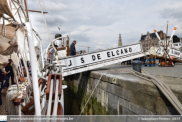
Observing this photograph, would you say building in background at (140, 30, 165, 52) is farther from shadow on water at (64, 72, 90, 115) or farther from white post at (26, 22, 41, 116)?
white post at (26, 22, 41, 116)

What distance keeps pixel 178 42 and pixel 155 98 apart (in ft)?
225

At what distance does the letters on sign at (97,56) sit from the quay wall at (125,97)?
774 millimetres

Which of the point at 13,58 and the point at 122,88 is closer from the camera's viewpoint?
the point at 122,88

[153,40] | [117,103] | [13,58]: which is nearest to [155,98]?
[117,103]

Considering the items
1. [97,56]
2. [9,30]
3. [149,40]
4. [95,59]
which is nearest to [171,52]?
[97,56]

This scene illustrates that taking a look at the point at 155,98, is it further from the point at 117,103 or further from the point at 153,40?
the point at 153,40

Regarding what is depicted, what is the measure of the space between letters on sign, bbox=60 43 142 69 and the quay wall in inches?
30.5

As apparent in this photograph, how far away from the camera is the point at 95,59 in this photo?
682cm

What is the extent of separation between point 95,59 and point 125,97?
334cm

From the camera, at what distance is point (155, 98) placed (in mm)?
2828

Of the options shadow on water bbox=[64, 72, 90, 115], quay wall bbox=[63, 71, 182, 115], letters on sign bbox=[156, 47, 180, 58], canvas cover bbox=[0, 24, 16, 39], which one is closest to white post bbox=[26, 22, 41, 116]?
canvas cover bbox=[0, 24, 16, 39]

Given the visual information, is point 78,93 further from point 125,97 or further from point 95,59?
point 125,97

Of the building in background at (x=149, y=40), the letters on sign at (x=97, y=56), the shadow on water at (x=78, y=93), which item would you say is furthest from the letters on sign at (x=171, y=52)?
the building in background at (x=149, y=40)

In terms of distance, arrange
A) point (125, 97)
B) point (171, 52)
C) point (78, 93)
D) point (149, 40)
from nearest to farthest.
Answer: point (125, 97) < point (78, 93) < point (171, 52) < point (149, 40)
